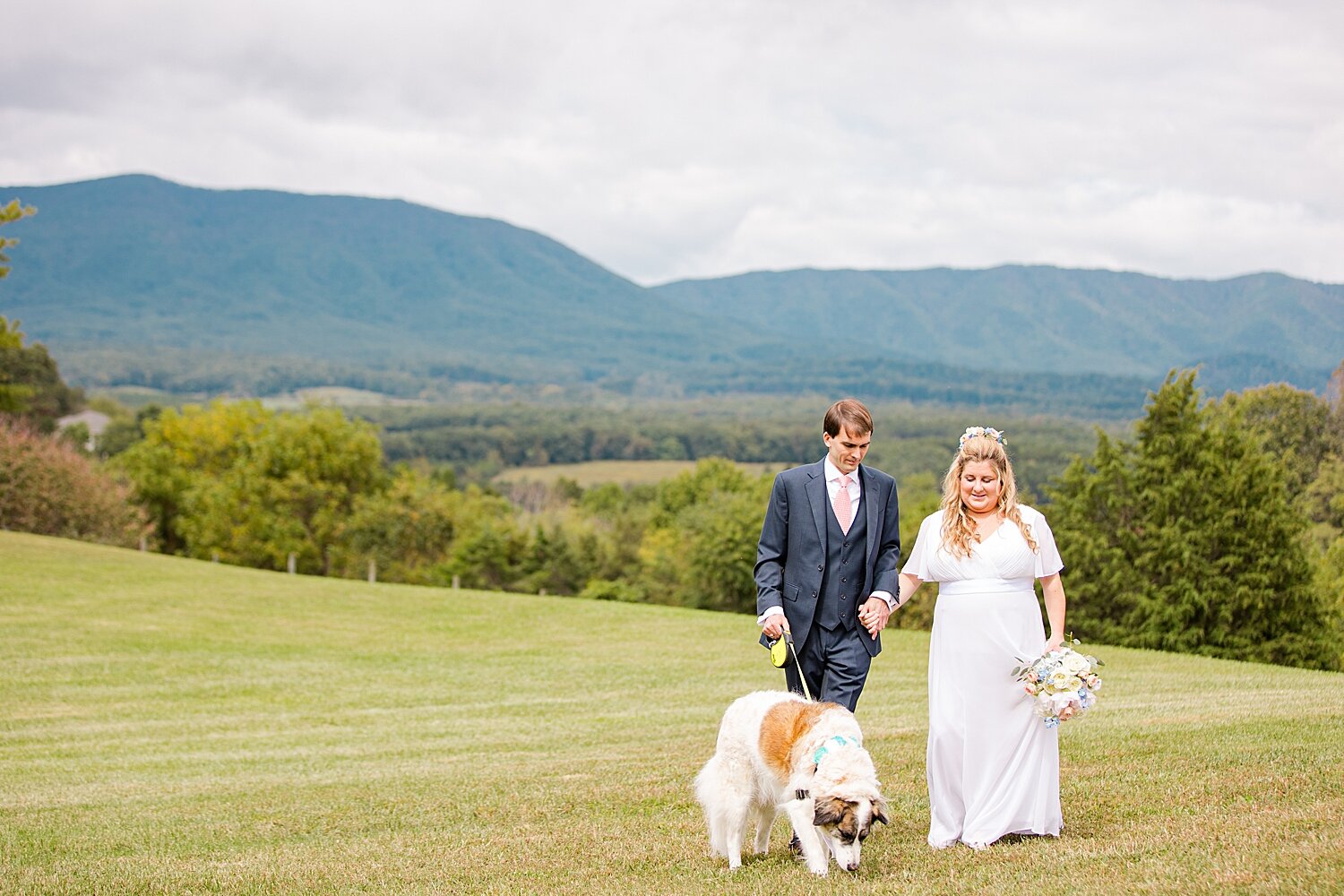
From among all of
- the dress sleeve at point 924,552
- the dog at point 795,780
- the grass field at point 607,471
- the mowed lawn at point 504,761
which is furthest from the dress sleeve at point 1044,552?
the grass field at point 607,471

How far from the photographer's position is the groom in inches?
283

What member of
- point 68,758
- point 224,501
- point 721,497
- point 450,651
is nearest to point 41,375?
point 224,501

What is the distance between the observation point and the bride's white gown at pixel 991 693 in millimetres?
6988

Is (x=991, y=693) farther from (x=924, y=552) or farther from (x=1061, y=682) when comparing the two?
(x=924, y=552)

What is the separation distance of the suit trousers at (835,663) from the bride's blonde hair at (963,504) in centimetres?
84

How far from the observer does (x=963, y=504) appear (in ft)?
23.5

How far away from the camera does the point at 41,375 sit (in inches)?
4033

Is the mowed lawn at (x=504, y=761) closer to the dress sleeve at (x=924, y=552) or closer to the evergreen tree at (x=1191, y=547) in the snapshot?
the dress sleeve at (x=924, y=552)

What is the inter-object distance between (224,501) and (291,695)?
43.6m

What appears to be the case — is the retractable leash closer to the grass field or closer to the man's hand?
the man's hand

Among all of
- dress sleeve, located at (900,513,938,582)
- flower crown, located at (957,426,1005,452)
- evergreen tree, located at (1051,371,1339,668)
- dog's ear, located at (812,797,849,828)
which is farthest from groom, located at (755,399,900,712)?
evergreen tree, located at (1051,371,1339,668)

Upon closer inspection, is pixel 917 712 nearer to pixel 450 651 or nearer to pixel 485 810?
pixel 485 810

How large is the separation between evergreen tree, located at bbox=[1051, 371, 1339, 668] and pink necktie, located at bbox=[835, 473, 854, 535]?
31820mm

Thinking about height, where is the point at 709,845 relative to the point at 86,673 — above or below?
above
